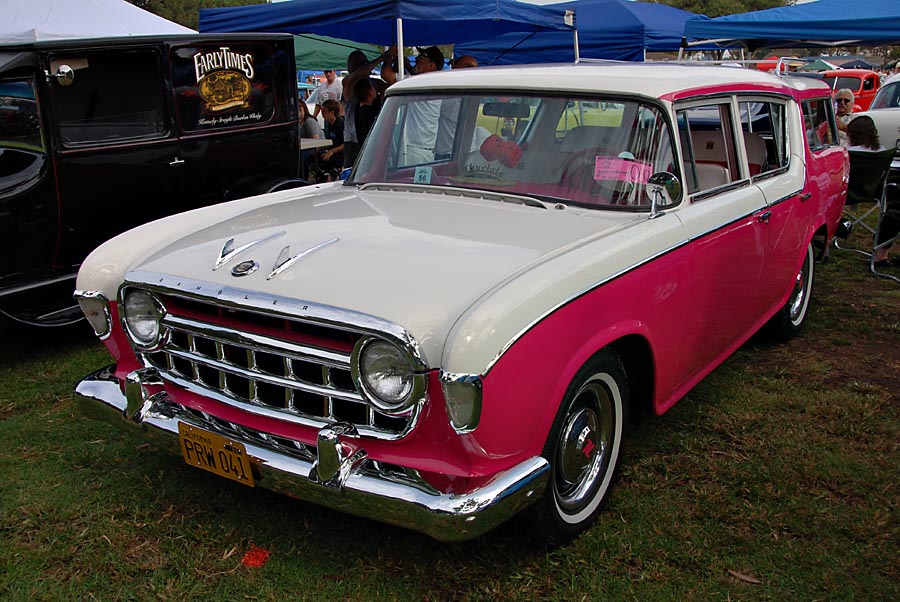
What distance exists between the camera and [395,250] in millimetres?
2797

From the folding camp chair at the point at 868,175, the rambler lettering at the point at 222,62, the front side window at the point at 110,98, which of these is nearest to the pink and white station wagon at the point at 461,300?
the front side window at the point at 110,98

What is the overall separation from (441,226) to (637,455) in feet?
4.66

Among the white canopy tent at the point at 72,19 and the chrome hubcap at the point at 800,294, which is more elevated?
the white canopy tent at the point at 72,19

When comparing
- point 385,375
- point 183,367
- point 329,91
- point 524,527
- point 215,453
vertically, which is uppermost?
point 385,375

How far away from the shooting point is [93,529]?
299cm

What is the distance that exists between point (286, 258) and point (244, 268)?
0.15 m

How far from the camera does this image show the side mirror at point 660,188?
3.20 metres

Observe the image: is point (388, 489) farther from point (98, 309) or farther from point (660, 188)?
point (660, 188)

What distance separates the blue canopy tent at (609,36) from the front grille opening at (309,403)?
11.0 metres

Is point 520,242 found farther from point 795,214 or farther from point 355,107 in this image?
point 355,107

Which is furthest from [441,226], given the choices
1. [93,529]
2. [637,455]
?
[93,529]

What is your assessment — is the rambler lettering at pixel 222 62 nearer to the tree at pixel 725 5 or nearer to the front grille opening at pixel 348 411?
the front grille opening at pixel 348 411

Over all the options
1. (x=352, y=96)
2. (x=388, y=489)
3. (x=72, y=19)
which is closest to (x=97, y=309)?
(x=388, y=489)

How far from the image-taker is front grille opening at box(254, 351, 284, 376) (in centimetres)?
267
